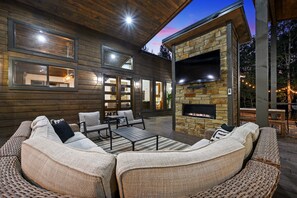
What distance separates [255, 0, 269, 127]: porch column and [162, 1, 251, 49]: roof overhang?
0.35 metres

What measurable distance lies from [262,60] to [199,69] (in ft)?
4.42

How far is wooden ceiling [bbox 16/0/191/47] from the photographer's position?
13.8 feet

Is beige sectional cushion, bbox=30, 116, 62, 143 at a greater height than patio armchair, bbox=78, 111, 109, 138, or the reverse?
beige sectional cushion, bbox=30, 116, 62, 143

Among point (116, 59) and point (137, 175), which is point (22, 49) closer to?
point (116, 59)

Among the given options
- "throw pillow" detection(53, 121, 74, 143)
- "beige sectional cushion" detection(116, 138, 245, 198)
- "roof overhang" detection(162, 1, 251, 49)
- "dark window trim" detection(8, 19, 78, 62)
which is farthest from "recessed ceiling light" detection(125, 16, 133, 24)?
"beige sectional cushion" detection(116, 138, 245, 198)

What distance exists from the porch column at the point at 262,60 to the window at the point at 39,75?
5454 mm

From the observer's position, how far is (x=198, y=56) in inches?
146

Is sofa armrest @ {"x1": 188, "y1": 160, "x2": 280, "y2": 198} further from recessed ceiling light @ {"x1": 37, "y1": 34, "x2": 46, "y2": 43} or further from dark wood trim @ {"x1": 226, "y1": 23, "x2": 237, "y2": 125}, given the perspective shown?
recessed ceiling light @ {"x1": 37, "y1": 34, "x2": 46, "y2": 43}

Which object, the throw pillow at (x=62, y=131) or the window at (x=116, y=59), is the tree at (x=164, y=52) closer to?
the window at (x=116, y=59)

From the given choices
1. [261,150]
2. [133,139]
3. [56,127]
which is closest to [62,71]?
[56,127]

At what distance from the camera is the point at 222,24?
324cm

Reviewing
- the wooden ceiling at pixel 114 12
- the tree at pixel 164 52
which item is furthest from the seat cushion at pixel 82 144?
the tree at pixel 164 52

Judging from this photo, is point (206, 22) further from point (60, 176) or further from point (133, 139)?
point (60, 176)

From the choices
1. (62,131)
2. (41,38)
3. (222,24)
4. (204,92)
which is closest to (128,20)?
(41,38)
